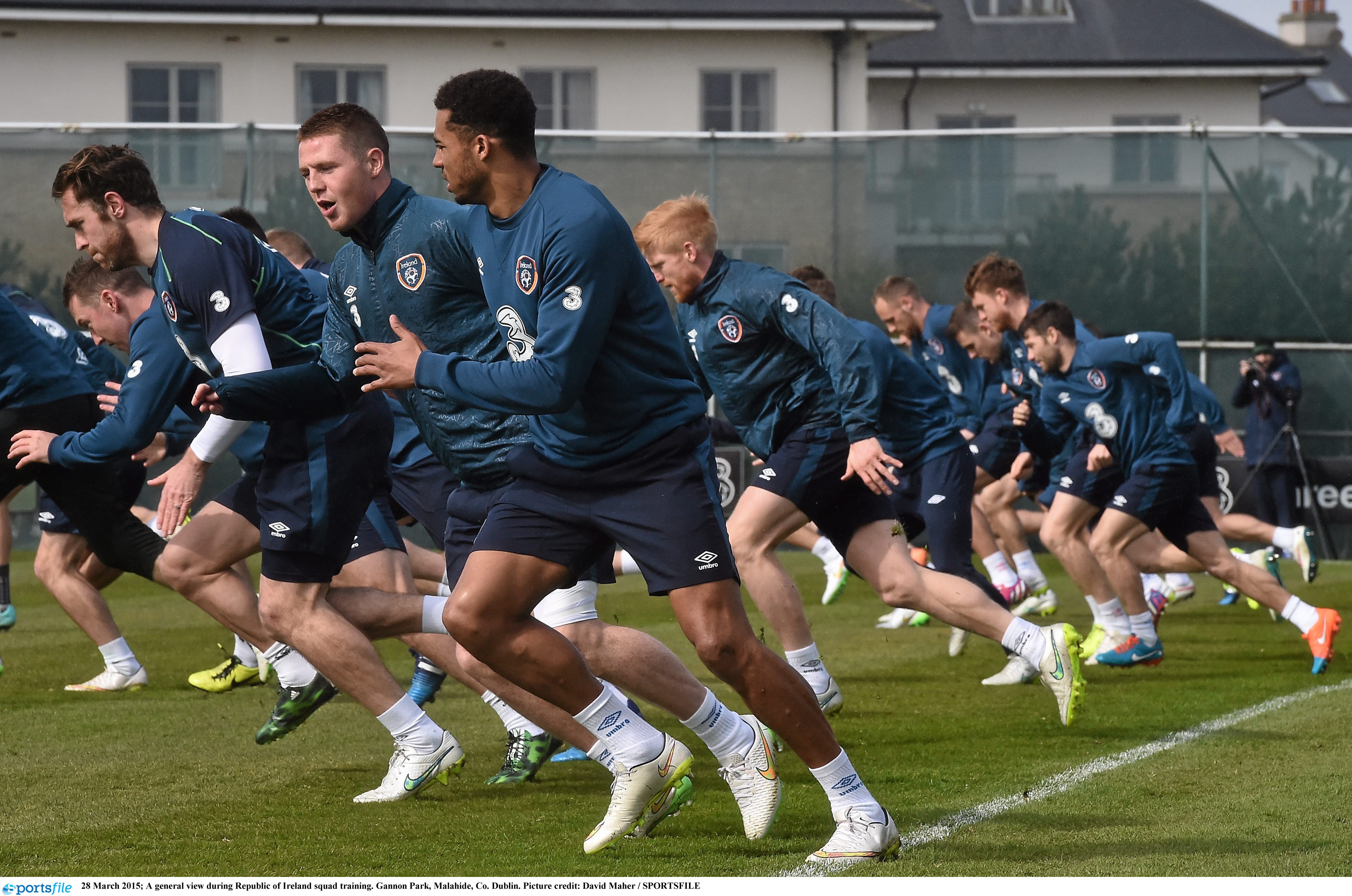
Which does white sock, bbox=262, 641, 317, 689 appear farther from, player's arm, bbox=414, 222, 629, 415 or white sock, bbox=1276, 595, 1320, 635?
white sock, bbox=1276, 595, 1320, 635

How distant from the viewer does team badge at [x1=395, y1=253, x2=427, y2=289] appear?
16.8ft

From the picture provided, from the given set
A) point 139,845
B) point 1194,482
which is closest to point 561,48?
point 1194,482

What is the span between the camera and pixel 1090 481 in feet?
31.3

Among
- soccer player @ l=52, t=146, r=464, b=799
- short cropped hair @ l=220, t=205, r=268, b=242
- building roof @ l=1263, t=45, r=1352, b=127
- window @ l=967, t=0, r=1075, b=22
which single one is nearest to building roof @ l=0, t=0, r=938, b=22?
window @ l=967, t=0, r=1075, b=22

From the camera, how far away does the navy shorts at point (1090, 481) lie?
9.53m

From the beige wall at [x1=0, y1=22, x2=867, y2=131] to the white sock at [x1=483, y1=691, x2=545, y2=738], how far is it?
20418 mm

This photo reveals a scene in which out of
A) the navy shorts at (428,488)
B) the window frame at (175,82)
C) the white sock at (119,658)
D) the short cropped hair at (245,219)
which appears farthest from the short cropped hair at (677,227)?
the window frame at (175,82)

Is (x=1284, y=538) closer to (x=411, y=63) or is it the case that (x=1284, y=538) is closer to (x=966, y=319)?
(x=966, y=319)

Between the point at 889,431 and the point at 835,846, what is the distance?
4.25 meters

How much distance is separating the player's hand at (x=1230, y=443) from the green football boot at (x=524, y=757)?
884 centimetres

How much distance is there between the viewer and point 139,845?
201 inches

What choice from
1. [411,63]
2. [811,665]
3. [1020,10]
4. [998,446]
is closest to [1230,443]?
[998,446]

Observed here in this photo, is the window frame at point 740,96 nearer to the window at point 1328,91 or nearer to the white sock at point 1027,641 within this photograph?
the white sock at point 1027,641

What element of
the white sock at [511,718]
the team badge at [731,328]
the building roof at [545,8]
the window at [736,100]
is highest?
the building roof at [545,8]
